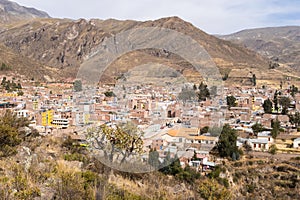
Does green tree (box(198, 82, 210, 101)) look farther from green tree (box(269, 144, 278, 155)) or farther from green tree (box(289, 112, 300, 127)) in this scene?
green tree (box(269, 144, 278, 155))

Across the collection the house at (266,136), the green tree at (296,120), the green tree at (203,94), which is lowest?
the house at (266,136)

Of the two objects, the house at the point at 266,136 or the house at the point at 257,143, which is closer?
the house at the point at 257,143

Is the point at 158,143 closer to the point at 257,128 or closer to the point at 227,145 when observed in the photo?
the point at 227,145

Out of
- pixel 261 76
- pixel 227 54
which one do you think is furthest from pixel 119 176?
pixel 227 54

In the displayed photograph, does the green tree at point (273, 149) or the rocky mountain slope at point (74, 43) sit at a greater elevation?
the rocky mountain slope at point (74, 43)

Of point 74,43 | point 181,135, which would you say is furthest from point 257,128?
point 74,43

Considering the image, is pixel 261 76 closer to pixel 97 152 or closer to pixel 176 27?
pixel 176 27

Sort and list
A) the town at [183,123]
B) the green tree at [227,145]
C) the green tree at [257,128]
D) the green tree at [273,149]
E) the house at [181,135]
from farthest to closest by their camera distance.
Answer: the green tree at [257,128] < the green tree at [273,149] < the green tree at [227,145] < the house at [181,135] < the town at [183,123]

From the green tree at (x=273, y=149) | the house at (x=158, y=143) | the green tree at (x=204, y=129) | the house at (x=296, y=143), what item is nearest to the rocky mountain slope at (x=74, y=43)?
the green tree at (x=204, y=129)

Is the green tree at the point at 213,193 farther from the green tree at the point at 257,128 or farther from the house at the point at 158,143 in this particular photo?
the green tree at the point at 257,128

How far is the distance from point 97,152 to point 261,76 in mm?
41018

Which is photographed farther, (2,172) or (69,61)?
(69,61)

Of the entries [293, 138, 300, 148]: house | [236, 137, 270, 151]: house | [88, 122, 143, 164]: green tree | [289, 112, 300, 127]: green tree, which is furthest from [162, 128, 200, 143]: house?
[289, 112, 300, 127]: green tree

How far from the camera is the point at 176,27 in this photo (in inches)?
2756
